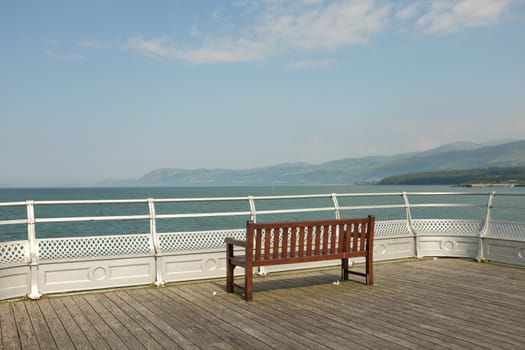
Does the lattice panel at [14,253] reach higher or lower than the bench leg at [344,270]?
higher

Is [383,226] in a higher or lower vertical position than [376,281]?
higher

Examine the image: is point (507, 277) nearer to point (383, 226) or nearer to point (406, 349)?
point (383, 226)

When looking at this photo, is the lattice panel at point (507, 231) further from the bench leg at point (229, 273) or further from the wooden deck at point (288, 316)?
the bench leg at point (229, 273)

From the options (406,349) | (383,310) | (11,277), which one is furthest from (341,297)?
(11,277)

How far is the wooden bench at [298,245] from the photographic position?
6.50 m

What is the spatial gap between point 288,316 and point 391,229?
4623 mm

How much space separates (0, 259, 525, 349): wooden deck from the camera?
4.78 meters

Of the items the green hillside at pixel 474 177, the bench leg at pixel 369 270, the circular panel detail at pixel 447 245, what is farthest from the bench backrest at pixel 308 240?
the green hillside at pixel 474 177

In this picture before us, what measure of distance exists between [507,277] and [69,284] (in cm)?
681

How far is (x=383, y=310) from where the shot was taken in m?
5.99

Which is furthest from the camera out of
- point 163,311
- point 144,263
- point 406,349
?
point 144,263

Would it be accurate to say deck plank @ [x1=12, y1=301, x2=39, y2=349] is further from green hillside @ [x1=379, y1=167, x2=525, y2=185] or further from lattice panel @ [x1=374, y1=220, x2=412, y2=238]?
green hillside @ [x1=379, y1=167, x2=525, y2=185]

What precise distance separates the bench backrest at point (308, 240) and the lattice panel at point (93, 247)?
1829mm

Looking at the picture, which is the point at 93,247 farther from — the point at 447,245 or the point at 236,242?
the point at 447,245
